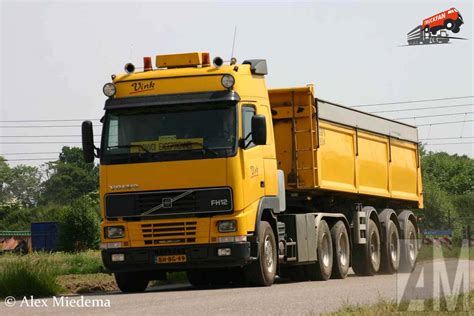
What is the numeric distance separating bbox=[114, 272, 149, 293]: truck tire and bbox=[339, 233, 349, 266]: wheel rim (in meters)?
5.12

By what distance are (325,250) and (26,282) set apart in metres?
6.47

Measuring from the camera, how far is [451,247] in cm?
4503

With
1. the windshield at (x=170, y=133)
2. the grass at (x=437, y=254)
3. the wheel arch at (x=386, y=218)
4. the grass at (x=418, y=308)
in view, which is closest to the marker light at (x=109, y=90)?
the windshield at (x=170, y=133)

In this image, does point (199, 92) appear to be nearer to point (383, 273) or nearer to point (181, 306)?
point (181, 306)

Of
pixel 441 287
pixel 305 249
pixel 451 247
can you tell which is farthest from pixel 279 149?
pixel 451 247

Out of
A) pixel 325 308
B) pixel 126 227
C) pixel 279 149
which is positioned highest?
pixel 279 149

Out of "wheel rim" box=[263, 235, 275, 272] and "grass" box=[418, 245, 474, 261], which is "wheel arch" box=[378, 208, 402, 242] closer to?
"grass" box=[418, 245, 474, 261]

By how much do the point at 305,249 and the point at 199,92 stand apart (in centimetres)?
437

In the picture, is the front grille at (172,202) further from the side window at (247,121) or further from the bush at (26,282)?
the bush at (26,282)

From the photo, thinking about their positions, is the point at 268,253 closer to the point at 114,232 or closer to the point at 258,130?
the point at 258,130

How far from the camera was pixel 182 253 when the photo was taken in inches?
795

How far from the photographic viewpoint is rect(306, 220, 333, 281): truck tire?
23844mm

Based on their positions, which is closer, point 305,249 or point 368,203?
point 305,249

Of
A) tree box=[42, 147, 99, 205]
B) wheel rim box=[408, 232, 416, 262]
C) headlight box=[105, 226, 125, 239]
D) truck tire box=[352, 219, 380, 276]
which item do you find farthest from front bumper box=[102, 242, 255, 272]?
tree box=[42, 147, 99, 205]
